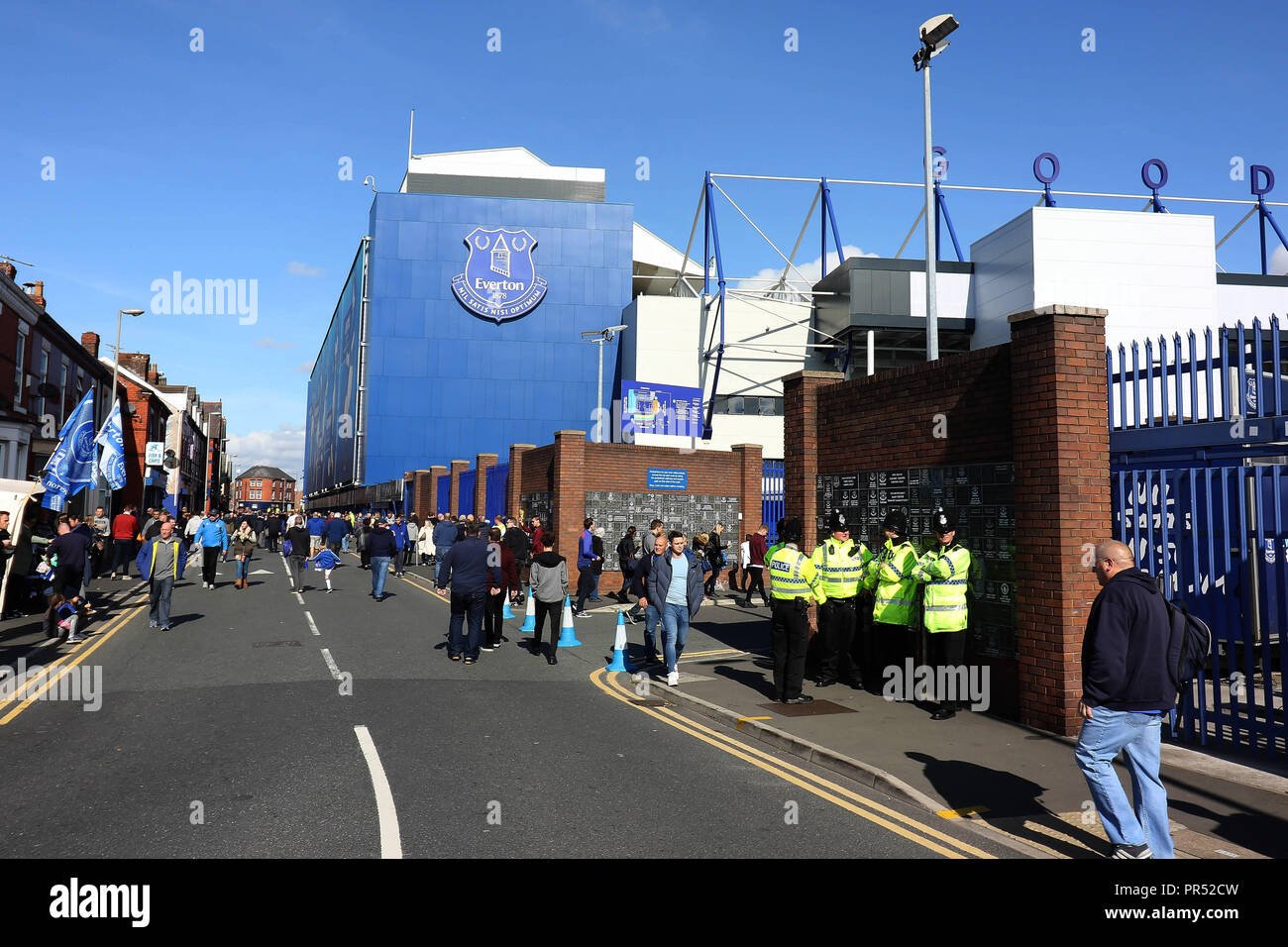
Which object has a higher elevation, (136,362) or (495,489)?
(136,362)

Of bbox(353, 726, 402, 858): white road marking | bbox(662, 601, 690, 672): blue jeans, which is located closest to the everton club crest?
bbox(662, 601, 690, 672): blue jeans

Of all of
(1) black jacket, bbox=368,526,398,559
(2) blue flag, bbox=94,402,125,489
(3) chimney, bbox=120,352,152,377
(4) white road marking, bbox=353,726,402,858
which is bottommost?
(4) white road marking, bbox=353,726,402,858

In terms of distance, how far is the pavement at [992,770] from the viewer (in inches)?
207

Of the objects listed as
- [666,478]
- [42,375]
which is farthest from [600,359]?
[42,375]

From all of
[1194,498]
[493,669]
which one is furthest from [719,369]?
[1194,498]

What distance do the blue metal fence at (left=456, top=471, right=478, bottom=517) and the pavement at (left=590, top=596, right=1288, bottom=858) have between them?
82.7 feet

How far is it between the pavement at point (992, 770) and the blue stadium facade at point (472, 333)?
1692 inches

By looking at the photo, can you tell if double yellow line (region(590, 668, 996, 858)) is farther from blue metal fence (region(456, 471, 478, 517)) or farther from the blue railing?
blue metal fence (region(456, 471, 478, 517))

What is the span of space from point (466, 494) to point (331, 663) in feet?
79.8

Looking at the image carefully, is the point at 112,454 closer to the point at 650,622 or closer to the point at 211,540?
the point at 211,540

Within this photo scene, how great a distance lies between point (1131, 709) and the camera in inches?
182

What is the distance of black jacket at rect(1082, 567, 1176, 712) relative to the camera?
15.2 ft

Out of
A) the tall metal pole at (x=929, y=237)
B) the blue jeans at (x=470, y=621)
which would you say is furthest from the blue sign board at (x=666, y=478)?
the blue jeans at (x=470, y=621)
